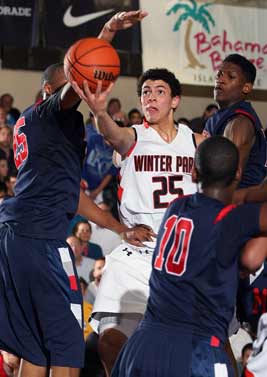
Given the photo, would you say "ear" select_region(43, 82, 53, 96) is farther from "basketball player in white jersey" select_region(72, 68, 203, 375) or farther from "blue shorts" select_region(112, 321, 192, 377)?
"blue shorts" select_region(112, 321, 192, 377)

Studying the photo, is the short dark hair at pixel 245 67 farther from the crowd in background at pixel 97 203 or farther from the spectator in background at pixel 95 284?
the spectator in background at pixel 95 284

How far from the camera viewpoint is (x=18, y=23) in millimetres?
13008

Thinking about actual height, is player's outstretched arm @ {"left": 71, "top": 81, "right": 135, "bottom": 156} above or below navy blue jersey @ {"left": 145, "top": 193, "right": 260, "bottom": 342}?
above

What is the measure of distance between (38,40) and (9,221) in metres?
7.60

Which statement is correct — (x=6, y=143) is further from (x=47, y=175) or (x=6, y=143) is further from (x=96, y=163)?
(x=47, y=175)

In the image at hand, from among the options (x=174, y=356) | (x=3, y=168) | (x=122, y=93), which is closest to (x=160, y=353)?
(x=174, y=356)

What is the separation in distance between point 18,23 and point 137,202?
7199mm

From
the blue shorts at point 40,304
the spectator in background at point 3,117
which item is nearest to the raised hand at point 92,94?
the blue shorts at point 40,304

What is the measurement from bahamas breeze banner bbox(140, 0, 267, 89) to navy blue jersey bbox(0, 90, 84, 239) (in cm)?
808

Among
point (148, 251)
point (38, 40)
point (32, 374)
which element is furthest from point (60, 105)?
point (38, 40)

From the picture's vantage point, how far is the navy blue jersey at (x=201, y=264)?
175 inches

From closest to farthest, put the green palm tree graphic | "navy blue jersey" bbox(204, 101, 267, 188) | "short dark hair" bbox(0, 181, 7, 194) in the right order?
"navy blue jersey" bbox(204, 101, 267, 188) < "short dark hair" bbox(0, 181, 7, 194) < the green palm tree graphic

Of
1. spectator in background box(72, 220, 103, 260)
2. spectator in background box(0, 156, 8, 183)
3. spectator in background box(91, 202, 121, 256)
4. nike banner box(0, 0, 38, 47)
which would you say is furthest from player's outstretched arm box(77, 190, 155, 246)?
nike banner box(0, 0, 38, 47)

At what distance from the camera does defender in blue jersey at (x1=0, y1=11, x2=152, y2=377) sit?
18.7 ft
